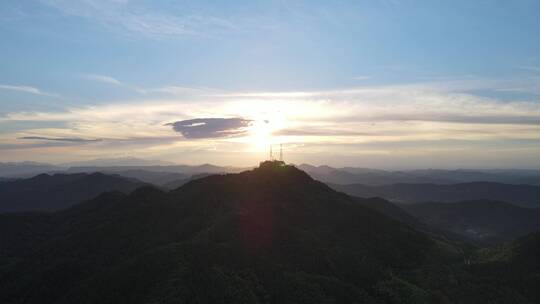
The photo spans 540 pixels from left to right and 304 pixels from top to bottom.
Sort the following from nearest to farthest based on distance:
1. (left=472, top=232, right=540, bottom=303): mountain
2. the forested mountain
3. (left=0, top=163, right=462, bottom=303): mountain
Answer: (left=0, top=163, right=462, bottom=303): mountain < the forested mountain < (left=472, top=232, right=540, bottom=303): mountain

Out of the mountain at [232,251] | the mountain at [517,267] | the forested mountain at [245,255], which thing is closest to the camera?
the mountain at [232,251]

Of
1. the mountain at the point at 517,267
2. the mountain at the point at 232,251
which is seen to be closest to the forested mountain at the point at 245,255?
the mountain at the point at 232,251

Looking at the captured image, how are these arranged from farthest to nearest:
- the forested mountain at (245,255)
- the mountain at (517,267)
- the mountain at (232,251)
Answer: the mountain at (517,267) → the forested mountain at (245,255) → the mountain at (232,251)

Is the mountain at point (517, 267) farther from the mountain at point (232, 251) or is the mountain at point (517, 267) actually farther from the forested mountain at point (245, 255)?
the mountain at point (232, 251)

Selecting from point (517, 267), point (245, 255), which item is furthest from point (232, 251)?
point (517, 267)

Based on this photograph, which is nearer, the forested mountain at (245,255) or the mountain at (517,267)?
the forested mountain at (245,255)

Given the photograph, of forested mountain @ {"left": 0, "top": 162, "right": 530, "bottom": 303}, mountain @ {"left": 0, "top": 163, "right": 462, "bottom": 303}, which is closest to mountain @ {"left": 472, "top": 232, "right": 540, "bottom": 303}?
forested mountain @ {"left": 0, "top": 162, "right": 530, "bottom": 303}

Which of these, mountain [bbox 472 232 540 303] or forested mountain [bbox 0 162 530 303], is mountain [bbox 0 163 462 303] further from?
mountain [bbox 472 232 540 303]
